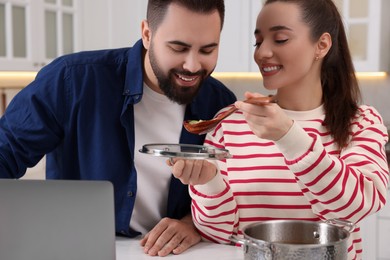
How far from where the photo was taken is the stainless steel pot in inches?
37.2

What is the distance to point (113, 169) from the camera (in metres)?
1.58

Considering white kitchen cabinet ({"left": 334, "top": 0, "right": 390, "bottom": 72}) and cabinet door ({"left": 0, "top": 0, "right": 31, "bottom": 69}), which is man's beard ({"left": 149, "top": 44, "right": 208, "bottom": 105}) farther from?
white kitchen cabinet ({"left": 334, "top": 0, "right": 390, "bottom": 72})

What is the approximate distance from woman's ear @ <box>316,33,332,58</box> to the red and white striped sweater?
0.47 ft

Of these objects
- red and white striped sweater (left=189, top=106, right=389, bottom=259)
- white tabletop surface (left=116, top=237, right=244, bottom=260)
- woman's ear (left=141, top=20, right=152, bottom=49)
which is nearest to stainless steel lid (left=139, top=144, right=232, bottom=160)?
red and white striped sweater (left=189, top=106, right=389, bottom=259)

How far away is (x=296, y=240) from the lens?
113 cm

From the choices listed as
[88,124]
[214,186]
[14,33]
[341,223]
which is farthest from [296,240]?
[14,33]

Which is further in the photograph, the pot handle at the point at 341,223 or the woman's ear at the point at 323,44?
the woman's ear at the point at 323,44

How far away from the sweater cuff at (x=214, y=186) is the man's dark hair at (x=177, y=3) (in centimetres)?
40

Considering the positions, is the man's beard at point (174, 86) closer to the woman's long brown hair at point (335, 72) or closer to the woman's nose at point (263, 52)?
the woman's nose at point (263, 52)

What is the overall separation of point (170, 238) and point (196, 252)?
0.22 feet

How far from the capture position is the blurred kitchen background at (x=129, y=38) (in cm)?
282

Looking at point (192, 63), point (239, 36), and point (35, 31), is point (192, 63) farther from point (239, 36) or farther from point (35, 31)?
point (239, 36)

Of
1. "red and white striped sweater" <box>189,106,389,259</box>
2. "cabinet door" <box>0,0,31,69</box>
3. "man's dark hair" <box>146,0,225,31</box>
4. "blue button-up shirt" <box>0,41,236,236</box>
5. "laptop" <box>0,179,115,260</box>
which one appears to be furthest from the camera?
"cabinet door" <box>0,0,31,69</box>

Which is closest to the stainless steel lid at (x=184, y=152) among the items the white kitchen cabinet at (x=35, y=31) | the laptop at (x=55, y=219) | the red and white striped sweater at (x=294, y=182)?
the laptop at (x=55, y=219)
